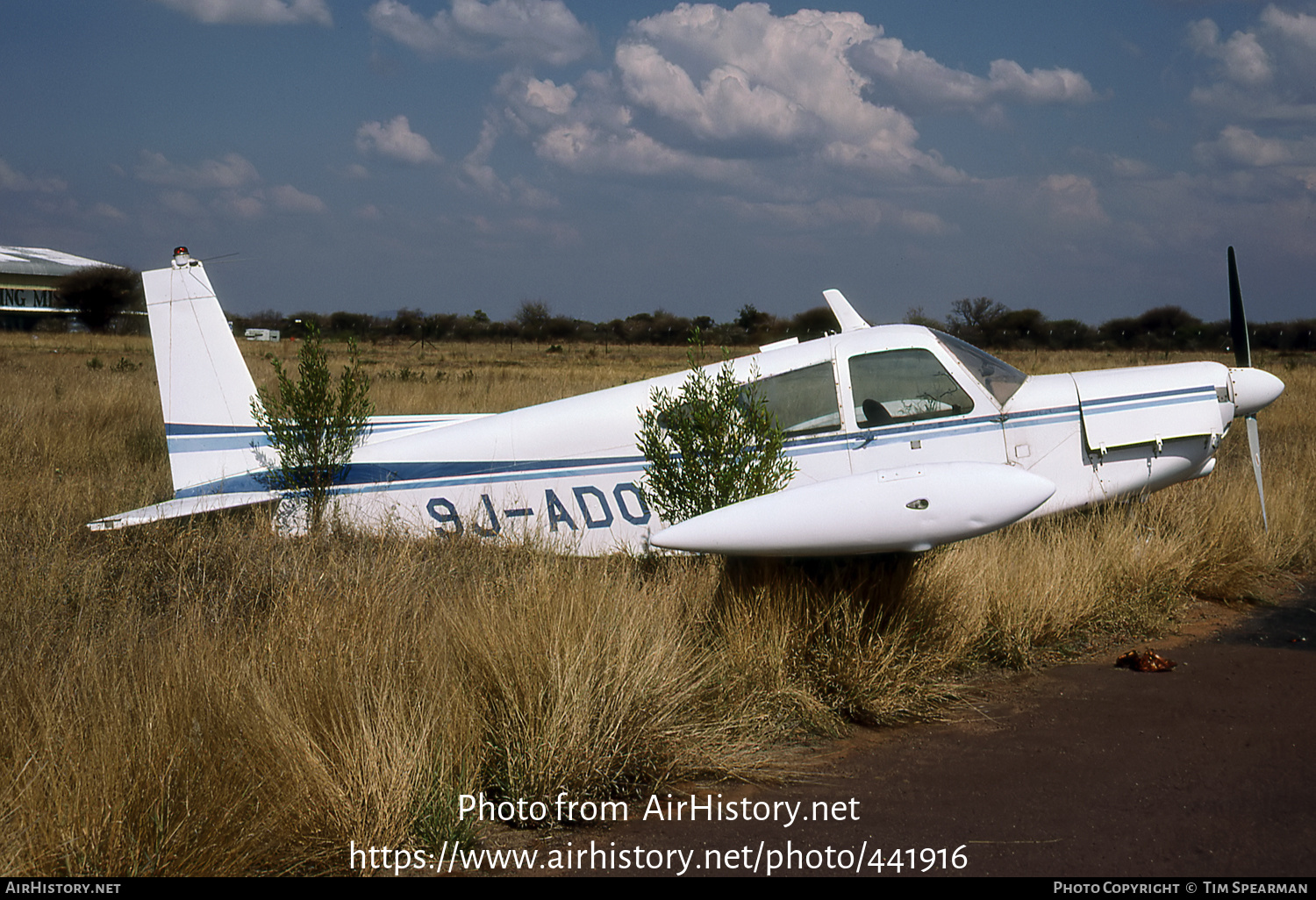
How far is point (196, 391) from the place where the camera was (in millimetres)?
7480

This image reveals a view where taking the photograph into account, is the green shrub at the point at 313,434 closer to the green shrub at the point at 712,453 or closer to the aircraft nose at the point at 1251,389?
the green shrub at the point at 712,453

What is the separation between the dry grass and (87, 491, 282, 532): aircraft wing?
0.68ft

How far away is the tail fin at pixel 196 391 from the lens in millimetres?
7457

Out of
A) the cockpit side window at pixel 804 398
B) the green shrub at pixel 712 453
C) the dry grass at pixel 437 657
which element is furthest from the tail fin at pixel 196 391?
the cockpit side window at pixel 804 398

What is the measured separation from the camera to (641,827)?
361 centimetres

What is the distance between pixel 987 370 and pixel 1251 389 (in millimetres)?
2395

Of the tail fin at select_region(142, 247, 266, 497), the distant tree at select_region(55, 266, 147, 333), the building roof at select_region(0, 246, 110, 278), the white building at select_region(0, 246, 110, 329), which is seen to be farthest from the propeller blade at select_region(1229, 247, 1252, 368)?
the building roof at select_region(0, 246, 110, 278)

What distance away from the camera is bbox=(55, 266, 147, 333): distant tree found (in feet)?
219

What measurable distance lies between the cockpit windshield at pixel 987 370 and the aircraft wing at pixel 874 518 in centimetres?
221

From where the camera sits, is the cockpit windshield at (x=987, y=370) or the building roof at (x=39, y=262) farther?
the building roof at (x=39, y=262)

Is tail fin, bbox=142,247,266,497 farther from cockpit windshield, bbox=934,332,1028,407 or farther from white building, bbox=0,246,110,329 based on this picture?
white building, bbox=0,246,110,329

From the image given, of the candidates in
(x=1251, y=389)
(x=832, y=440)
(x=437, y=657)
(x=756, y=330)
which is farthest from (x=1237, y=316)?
(x=756, y=330)

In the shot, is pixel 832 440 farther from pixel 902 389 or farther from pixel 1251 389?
pixel 1251 389

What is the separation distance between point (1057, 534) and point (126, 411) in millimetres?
14550
